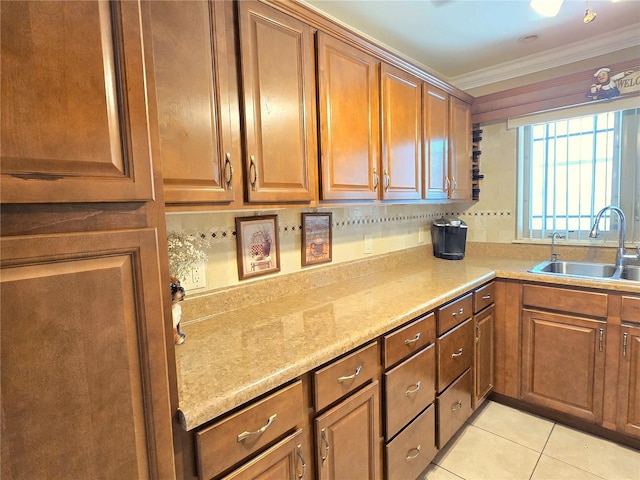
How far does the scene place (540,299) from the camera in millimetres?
2027

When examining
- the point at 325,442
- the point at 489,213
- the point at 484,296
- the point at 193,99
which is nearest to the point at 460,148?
the point at 489,213

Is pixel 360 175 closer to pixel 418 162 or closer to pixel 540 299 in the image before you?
pixel 418 162

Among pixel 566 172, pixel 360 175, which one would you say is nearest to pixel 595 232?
pixel 566 172

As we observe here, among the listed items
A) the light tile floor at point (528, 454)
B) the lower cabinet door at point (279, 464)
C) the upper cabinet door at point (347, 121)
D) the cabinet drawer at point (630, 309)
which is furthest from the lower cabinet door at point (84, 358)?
the cabinet drawer at point (630, 309)

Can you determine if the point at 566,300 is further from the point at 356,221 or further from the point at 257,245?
the point at 257,245

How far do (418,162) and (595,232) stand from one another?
1.25 metres

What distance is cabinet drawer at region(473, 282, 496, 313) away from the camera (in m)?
1.96

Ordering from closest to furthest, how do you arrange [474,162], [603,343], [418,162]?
[603,343] < [418,162] < [474,162]

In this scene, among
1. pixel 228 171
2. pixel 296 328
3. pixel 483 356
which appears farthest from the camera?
pixel 483 356

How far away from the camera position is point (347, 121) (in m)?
1.56

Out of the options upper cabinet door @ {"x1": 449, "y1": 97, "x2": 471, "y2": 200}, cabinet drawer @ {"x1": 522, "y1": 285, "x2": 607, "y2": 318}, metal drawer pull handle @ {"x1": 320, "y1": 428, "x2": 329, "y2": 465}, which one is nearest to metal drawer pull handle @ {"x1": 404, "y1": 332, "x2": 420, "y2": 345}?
metal drawer pull handle @ {"x1": 320, "y1": 428, "x2": 329, "y2": 465}

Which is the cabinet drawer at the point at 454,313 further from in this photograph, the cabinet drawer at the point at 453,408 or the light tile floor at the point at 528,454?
the light tile floor at the point at 528,454

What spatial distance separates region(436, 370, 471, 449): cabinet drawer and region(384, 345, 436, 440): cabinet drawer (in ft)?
0.44

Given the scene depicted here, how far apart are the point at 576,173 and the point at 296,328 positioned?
2394mm
